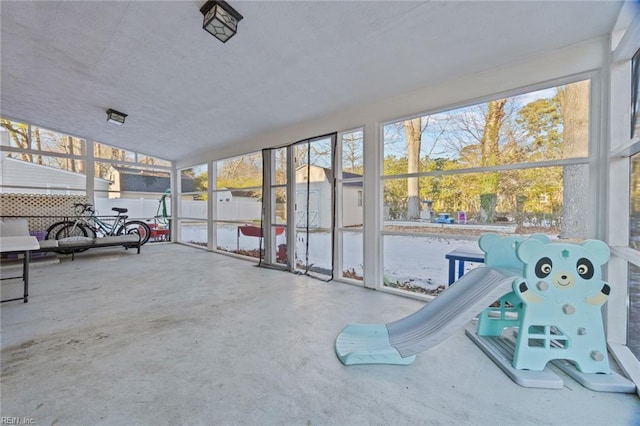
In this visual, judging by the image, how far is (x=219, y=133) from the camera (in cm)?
566

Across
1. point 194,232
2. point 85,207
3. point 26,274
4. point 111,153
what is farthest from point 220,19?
point 111,153

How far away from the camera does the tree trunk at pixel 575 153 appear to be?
246 cm

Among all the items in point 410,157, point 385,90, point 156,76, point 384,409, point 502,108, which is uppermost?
point 156,76

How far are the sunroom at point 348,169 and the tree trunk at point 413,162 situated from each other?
3 cm

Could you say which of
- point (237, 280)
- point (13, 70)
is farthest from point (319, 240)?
point (13, 70)

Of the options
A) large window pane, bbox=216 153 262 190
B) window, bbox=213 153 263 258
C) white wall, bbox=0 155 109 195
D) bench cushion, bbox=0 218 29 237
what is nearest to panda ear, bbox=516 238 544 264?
window, bbox=213 153 263 258

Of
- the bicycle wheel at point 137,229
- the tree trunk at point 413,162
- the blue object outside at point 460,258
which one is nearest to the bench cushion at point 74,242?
the bicycle wheel at point 137,229

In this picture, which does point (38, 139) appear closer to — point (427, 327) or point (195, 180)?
point (195, 180)

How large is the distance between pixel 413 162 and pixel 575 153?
5.20 ft

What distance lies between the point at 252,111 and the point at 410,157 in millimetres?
2696

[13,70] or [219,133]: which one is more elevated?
[13,70]

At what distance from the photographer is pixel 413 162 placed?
357cm

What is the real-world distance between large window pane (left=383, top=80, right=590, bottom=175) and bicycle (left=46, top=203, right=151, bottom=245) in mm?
7613

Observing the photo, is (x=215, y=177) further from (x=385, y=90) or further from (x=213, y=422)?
(x=213, y=422)
